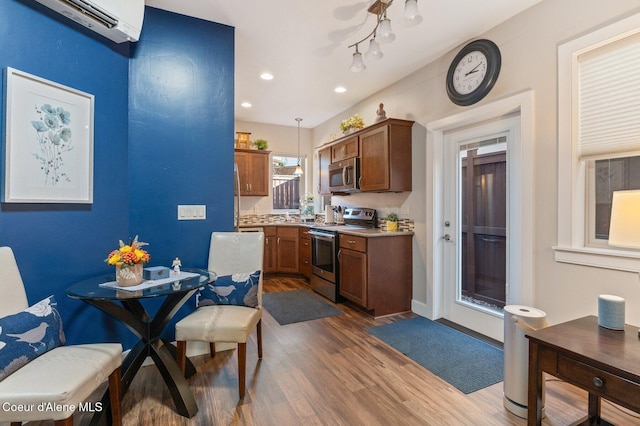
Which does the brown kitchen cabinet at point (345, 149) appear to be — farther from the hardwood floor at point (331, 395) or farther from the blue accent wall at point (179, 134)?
the hardwood floor at point (331, 395)

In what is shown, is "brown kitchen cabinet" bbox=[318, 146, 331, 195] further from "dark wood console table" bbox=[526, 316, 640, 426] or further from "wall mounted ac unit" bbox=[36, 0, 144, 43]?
"dark wood console table" bbox=[526, 316, 640, 426]

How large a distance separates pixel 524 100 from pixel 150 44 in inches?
118

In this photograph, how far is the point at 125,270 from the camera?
1834 millimetres

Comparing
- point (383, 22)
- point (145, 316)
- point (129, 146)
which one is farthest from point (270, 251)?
point (383, 22)

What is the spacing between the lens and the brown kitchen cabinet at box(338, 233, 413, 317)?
11.1ft

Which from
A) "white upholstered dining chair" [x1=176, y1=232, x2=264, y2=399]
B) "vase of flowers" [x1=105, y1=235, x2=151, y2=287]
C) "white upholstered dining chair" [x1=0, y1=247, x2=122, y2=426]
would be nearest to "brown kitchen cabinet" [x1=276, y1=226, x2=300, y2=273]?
"white upholstered dining chair" [x1=176, y1=232, x2=264, y2=399]

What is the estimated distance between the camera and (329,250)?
13.4 ft

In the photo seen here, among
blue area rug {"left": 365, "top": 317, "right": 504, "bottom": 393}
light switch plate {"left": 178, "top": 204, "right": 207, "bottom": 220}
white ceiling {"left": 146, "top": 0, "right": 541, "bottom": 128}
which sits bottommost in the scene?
blue area rug {"left": 365, "top": 317, "right": 504, "bottom": 393}

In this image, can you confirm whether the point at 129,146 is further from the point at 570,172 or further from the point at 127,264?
the point at 570,172

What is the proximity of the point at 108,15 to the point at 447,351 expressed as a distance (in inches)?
139

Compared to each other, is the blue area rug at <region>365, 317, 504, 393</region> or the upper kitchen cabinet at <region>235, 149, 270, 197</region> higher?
the upper kitchen cabinet at <region>235, 149, 270, 197</region>

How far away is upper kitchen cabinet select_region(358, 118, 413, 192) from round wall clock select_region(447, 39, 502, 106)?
25.5 inches

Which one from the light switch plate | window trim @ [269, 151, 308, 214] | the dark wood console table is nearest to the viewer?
the dark wood console table

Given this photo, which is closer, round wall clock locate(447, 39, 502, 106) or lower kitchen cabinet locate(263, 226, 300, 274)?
round wall clock locate(447, 39, 502, 106)
